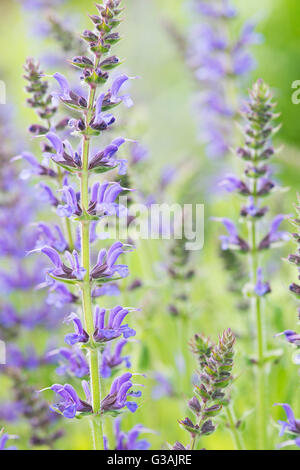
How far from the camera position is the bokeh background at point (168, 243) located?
1707mm

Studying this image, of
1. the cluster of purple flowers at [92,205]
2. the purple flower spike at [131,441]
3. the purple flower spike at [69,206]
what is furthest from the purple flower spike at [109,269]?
the purple flower spike at [131,441]

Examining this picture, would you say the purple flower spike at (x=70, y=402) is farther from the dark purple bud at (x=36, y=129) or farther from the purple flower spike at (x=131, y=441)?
the dark purple bud at (x=36, y=129)

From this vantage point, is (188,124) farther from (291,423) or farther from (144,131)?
(291,423)

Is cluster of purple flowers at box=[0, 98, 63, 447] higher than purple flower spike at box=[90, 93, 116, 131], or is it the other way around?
purple flower spike at box=[90, 93, 116, 131]

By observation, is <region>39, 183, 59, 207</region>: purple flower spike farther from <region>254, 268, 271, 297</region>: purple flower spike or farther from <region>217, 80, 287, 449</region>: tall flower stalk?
<region>254, 268, 271, 297</region>: purple flower spike

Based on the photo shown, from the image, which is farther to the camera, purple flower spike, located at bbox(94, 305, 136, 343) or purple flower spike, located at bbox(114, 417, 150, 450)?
purple flower spike, located at bbox(114, 417, 150, 450)

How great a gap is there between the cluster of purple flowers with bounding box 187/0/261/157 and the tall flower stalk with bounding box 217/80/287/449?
940 millimetres

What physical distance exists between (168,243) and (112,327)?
0.62 meters

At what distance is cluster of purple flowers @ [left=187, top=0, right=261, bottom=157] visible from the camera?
228cm

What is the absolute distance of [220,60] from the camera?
2.36 m

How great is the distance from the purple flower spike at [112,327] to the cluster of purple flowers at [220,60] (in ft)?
4.44

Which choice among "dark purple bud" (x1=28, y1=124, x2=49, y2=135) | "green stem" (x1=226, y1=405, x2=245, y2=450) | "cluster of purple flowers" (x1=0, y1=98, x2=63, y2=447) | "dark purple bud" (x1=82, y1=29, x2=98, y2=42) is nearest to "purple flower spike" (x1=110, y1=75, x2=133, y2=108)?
"dark purple bud" (x1=82, y1=29, x2=98, y2=42)

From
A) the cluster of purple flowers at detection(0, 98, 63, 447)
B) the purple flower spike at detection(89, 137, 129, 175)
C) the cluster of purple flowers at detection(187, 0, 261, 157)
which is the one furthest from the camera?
the cluster of purple flowers at detection(187, 0, 261, 157)

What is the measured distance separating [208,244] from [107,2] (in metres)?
1.96
